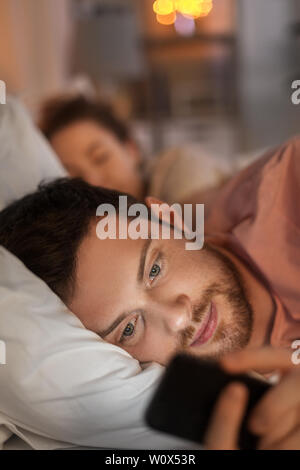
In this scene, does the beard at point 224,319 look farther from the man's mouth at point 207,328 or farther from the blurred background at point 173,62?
the blurred background at point 173,62

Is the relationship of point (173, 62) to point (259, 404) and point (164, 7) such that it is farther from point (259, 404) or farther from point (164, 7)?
point (259, 404)

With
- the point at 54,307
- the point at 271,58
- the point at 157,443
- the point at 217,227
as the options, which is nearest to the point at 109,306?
the point at 54,307

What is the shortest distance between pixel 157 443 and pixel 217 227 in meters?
0.49

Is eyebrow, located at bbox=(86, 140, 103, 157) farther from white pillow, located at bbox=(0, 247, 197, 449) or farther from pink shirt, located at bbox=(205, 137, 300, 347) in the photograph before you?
white pillow, located at bbox=(0, 247, 197, 449)

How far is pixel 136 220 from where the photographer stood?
0.83 m

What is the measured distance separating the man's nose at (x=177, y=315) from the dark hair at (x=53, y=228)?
15 cm

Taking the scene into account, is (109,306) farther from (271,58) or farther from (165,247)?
(271,58)

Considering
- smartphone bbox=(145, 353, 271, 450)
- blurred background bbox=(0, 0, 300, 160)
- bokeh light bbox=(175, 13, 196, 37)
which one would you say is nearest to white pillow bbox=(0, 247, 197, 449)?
smartphone bbox=(145, 353, 271, 450)

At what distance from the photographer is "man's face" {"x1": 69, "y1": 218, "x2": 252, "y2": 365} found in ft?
2.28

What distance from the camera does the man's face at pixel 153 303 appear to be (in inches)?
27.4

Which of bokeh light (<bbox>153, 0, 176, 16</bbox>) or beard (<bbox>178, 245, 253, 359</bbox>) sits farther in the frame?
bokeh light (<bbox>153, 0, 176, 16</bbox>)

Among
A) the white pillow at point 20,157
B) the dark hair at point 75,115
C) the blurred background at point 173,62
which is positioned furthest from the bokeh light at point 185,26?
the white pillow at point 20,157

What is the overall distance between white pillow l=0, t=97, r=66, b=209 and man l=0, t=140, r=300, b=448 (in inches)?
3.3
